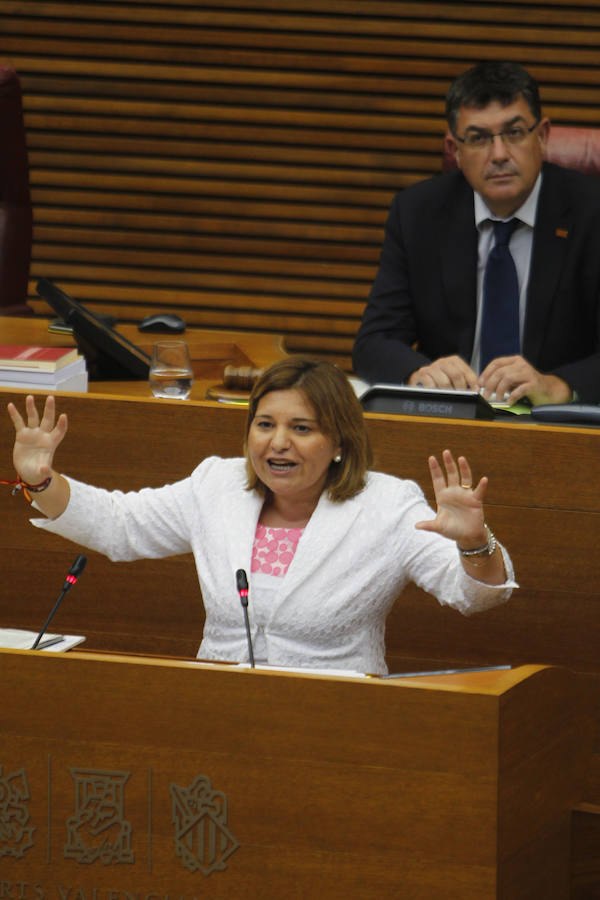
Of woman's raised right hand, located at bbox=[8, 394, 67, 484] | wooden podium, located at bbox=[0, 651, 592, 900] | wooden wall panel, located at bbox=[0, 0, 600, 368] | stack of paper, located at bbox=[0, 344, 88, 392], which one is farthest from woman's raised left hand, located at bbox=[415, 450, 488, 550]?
wooden wall panel, located at bbox=[0, 0, 600, 368]

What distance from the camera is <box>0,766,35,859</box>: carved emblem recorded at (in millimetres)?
1680

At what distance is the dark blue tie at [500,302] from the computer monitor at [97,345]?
891 millimetres

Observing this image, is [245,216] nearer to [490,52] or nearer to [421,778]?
[490,52]

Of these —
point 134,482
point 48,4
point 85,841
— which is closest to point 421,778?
point 85,841

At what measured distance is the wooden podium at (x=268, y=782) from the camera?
156cm

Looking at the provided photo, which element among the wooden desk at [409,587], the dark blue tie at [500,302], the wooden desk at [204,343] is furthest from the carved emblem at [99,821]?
the dark blue tie at [500,302]

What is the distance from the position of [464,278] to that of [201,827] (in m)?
1.98

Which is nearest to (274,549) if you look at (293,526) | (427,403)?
(293,526)

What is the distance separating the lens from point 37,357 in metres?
2.76

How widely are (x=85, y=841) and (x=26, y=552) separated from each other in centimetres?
113

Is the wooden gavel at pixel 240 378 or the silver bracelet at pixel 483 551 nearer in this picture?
the silver bracelet at pixel 483 551

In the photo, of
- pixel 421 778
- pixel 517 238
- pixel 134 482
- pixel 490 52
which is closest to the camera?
pixel 421 778

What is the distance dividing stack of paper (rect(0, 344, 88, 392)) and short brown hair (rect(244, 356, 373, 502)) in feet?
2.14

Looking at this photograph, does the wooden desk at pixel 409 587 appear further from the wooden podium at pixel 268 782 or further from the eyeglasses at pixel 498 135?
the eyeglasses at pixel 498 135
